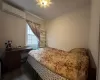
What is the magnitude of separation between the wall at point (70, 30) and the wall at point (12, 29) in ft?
5.23

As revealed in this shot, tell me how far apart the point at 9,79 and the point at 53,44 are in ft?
Result: 10.2

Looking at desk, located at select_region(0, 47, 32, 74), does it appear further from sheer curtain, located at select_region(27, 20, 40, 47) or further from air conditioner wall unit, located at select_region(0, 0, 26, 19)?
sheer curtain, located at select_region(27, 20, 40, 47)

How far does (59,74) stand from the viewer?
164cm

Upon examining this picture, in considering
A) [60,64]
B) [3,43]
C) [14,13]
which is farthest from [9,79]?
[14,13]

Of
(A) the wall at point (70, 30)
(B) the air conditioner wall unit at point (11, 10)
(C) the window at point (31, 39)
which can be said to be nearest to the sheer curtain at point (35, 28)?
(C) the window at point (31, 39)

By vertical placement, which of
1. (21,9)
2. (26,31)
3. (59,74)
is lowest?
(59,74)

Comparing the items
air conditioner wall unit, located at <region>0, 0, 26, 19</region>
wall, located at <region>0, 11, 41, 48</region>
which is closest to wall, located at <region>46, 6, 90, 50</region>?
wall, located at <region>0, 11, 41, 48</region>

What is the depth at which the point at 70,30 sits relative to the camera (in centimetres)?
461

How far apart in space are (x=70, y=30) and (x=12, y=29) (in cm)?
242

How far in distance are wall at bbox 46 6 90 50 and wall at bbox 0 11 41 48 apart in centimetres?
159

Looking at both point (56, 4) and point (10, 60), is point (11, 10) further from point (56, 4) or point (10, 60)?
point (10, 60)

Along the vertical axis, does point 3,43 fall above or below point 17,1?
below

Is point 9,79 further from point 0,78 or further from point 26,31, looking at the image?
point 26,31

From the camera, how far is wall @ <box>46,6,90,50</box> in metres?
4.14
